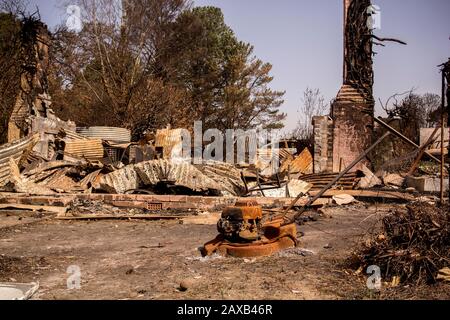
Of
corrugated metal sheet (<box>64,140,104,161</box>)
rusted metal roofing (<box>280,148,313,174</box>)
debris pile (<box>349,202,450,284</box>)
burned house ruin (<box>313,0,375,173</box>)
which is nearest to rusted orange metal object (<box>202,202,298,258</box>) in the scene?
debris pile (<box>349,202,450,284</box>)

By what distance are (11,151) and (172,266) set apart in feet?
28.1

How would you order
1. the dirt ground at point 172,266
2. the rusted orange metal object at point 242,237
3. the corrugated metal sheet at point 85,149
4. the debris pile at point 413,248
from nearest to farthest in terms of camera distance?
the dirt ground at point 172,266 < the debris pile at point 413,248 < the rusted orange metal object at point 242,237 < the corrugated metal sheet at point 85,149

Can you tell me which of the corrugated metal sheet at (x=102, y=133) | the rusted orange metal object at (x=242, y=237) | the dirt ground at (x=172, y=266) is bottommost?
the dirt ground at (x=172, y=266)

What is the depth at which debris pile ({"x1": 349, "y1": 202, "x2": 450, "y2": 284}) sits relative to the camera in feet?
11.2

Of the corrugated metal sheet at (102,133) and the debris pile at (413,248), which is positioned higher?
the corrugated metal sheet at (102,133)

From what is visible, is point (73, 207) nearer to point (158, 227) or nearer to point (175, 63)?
point (158, 227)

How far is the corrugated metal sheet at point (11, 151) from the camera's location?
1050 cm

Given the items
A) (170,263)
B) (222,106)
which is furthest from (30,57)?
(222,106)

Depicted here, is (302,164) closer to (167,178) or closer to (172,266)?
(167,178)

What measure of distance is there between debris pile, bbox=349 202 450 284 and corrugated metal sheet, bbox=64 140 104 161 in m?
10.3

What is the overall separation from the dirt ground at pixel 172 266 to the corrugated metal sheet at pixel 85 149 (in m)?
5.99

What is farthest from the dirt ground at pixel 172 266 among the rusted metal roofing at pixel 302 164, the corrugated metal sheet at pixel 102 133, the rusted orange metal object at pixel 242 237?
the corrugated metal sheet at pixel 102 133

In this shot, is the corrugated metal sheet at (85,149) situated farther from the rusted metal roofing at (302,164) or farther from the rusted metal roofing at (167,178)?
the rusted metal roofing at (302,164)

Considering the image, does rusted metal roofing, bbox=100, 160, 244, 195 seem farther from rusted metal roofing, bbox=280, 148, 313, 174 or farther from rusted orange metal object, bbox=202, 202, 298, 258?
rusted orange metal object, bbox=202, 202, 298, 258
